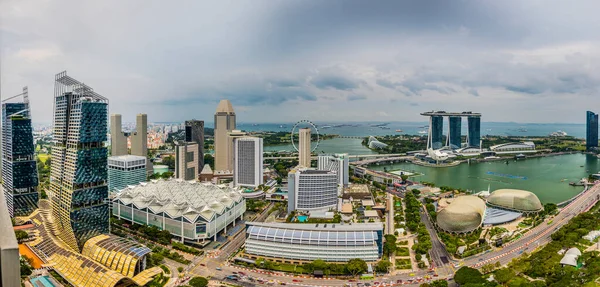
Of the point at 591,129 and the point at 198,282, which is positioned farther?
the point at 591,129

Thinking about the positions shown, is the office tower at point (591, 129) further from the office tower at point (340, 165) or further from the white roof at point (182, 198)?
the white roof at point (182, 198)

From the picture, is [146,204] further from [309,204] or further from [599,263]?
[599,263]

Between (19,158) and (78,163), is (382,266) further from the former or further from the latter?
(19,158)

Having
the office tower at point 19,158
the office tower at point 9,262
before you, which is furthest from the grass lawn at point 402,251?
the office tower at point 19,158

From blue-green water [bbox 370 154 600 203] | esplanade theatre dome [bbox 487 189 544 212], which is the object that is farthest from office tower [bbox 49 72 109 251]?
blue-green water [bbox 370 154 600 203]

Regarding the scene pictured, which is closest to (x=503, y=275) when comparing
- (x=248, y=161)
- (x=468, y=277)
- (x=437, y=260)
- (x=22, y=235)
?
(x=468, y=277)

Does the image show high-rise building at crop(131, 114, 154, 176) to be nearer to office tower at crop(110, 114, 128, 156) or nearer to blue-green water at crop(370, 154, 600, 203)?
office tower at crop(110, 114, 128, 156)
